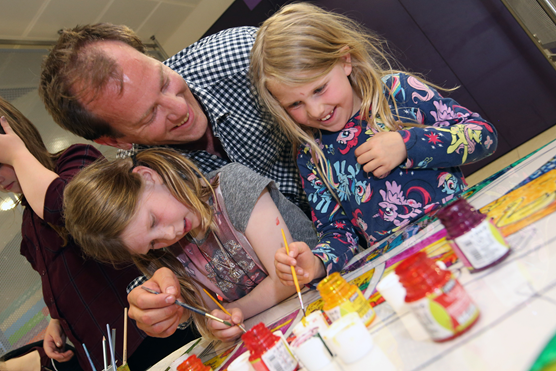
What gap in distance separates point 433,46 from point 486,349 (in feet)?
9.55

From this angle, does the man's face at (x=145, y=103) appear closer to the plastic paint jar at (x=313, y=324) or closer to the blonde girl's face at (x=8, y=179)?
the blonde girl's face at (x=8, y=179)

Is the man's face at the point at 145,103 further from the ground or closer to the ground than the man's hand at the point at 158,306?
further from the ground

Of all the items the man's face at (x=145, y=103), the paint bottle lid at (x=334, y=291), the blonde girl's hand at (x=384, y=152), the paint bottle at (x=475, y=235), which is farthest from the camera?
the man's face at (x=145, y=103)

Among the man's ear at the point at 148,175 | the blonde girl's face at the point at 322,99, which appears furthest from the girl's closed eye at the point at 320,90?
the man's ear at the point at 148,175

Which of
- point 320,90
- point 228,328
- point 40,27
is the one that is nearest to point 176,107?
point 320,90

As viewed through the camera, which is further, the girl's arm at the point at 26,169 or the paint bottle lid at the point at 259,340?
the girl's arm at the point at 26,169

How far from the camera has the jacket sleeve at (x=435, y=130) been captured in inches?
40.8

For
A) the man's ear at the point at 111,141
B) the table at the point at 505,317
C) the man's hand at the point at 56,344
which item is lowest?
the table at the point at 505,317

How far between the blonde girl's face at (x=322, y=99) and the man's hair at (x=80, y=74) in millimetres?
493

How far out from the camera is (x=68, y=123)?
128 cm

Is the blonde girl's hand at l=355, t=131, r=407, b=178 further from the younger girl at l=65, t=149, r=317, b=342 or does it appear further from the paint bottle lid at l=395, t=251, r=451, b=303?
the paint bottle lid at l=395, t=251, r=451, b=303

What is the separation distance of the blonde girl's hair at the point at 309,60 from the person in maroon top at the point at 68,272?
795 mm

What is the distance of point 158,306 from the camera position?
3.53 ft

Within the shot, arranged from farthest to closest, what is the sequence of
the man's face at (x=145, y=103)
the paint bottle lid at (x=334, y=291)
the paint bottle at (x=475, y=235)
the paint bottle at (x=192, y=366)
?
the man's face at (x=145, y=103) < the paint bottle at (x=192, y=366) < the paint bottle lid at (x=334, y=291) < the paint bottle at (x=475, y=235)
